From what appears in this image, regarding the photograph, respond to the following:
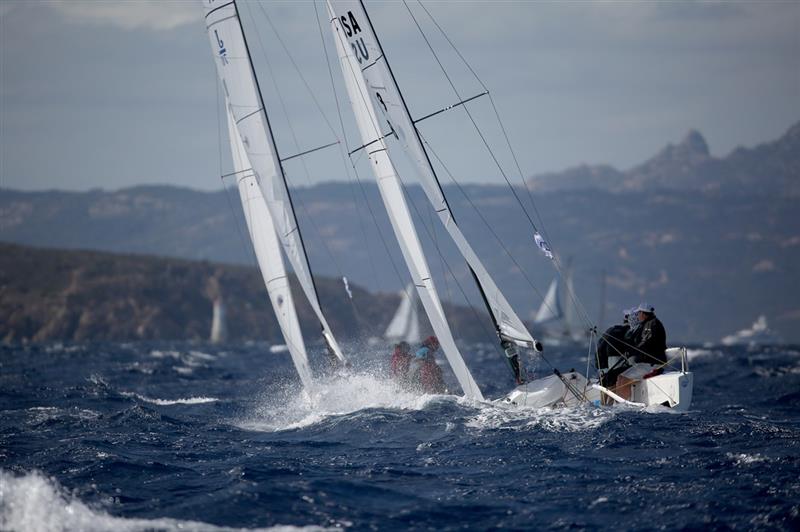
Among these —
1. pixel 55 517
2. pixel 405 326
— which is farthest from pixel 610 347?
pixel 405 326

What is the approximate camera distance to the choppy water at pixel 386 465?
1206cm

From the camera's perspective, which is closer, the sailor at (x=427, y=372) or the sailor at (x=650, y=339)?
the sailor at (x=650, y=339)

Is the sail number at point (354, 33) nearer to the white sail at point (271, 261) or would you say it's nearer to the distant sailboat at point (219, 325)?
the white sail at point (271, 261)

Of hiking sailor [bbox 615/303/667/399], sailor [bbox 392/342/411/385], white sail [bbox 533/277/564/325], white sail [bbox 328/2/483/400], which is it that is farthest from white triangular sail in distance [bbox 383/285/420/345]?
hiking sailor [bbox 615/303/667/399]

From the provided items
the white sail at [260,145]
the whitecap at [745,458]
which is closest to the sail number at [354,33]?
the white sail at [260,145]

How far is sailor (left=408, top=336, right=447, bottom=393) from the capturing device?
21578 millimetres

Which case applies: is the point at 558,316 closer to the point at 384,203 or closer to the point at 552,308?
the point at 552,308

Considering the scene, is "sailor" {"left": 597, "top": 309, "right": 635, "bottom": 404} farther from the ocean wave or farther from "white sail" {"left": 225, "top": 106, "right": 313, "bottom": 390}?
the ocean wave

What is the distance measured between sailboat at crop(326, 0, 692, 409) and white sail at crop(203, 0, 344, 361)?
242 cm

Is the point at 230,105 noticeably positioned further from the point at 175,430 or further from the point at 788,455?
the point at 788,455

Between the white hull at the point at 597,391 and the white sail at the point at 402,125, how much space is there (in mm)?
968

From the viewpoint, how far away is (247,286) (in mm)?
123625

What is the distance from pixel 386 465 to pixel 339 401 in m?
7.15

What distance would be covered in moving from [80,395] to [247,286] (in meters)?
98.0
